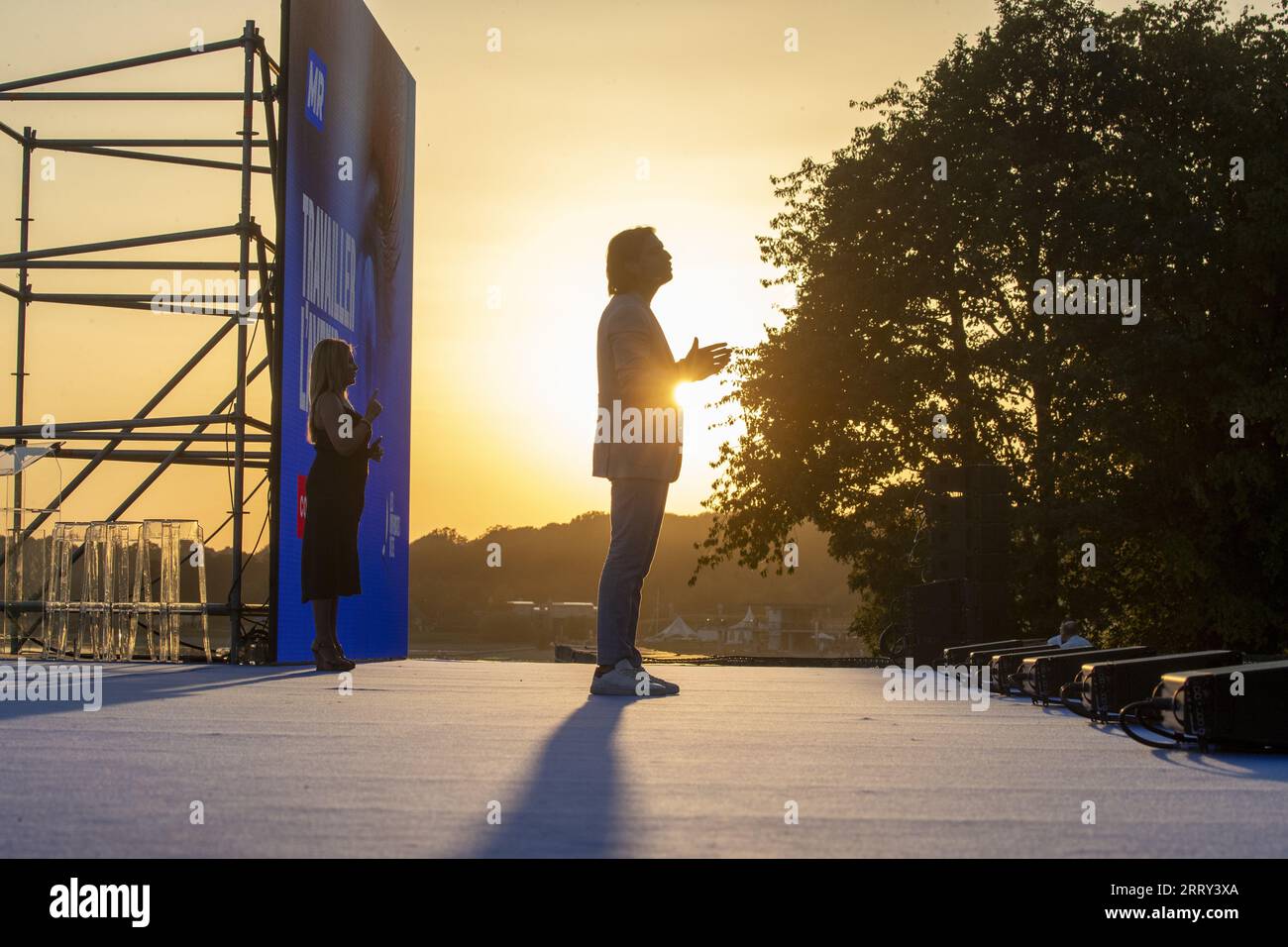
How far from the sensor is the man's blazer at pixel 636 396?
409cm

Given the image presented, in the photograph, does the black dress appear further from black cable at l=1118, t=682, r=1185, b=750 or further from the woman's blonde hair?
black cable at l=1118, t=682, r=1185, b=750

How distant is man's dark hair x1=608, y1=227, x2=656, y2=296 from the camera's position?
14.1ft

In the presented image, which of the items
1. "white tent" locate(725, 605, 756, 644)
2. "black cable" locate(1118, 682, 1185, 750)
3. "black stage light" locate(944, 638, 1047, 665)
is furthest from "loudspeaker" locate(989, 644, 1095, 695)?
"white tent" locate(725, 605, 756, 644)

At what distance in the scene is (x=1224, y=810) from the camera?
174 centimetres

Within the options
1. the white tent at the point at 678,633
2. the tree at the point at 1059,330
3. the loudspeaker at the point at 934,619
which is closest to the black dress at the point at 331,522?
the loudspeaker at the point at 934,619

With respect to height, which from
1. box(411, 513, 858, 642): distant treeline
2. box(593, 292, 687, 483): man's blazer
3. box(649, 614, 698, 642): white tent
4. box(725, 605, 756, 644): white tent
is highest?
box(593, 292, 687, 483): man's blazer

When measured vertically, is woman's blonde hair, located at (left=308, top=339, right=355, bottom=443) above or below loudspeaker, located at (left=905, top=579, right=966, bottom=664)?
above

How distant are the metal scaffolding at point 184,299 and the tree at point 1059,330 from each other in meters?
11.0

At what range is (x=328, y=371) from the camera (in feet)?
18.0

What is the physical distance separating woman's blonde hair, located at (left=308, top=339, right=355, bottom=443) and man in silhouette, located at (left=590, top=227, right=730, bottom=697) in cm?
164

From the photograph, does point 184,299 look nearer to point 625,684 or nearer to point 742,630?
point 625,684

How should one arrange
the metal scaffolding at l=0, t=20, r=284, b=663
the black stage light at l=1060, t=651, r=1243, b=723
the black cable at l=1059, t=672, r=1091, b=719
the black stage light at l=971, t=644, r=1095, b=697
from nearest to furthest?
the black stage light at l=1060, t=651, r=1243, b=723, the black cable at l=1059, t=672, r=1091, b=719, the black stage light at l=971, t=644, r=1095, b=697, the metal scaffolding at l=0, t=20, r=284, b=663

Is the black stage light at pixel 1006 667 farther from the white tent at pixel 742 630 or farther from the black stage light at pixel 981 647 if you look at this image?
the white tent at pixel 742 630
